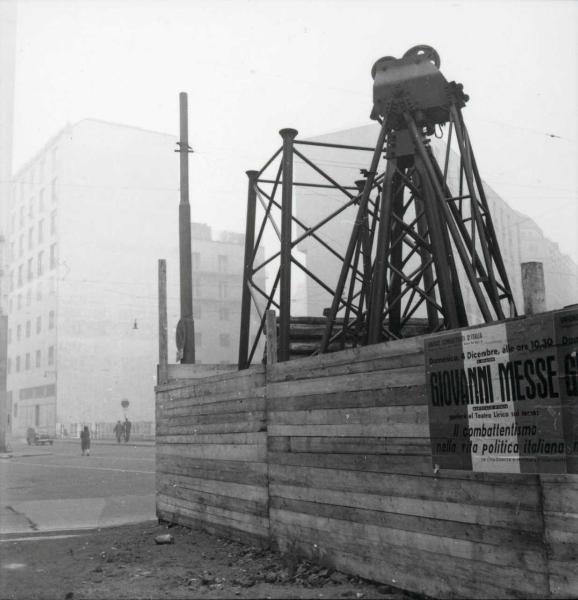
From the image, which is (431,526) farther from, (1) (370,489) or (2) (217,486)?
(2) (217,486)

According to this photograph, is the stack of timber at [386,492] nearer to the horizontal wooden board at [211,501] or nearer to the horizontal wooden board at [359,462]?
the horizontal wooden board at [359,462]

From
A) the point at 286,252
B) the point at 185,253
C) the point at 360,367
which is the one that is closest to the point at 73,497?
the point at 185,253

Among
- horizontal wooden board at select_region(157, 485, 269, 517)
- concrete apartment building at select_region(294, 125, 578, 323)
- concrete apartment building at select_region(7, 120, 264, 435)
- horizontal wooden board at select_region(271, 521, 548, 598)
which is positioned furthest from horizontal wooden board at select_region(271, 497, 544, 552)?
concrete apartment building at select_region(7, 120, 264, 435)

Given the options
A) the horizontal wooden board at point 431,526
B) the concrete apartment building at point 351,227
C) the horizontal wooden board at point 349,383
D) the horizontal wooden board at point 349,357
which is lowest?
the horizontal wooden board at point 431,526

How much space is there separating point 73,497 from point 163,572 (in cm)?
864

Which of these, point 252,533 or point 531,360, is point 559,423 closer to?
point 531,360

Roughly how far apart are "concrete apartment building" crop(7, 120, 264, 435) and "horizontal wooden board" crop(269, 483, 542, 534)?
5283 cm

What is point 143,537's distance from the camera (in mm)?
9023

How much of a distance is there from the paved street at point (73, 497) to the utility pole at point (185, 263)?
2869 millimetres

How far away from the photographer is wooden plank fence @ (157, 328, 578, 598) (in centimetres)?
444

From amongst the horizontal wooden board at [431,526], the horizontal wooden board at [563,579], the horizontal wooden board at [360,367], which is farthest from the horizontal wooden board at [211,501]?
the horizontal wooden board at [563,579]

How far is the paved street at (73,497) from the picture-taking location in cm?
1124

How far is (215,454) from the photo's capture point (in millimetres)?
8570

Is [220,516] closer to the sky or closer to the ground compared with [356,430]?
closer to the ground
